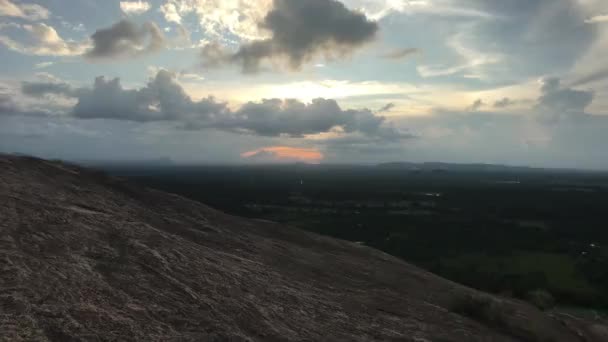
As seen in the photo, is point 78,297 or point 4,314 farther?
point 78,297

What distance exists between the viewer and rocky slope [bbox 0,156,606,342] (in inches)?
392

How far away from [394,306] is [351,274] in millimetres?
4198

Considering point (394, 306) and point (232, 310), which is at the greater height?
point (232, 310)

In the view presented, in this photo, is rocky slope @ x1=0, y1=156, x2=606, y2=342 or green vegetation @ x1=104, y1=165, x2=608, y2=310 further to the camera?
green vegetation @ x1=104, y1=165, x2=608, y2=310

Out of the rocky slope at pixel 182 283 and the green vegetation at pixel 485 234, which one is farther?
the green vegetation at pixel 485 234

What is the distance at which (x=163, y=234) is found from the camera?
53.3ft

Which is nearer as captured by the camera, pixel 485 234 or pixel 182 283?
pixel 182 283

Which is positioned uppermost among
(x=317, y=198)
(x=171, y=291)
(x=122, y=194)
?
(x=122, y=194)

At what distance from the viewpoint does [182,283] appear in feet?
42.0

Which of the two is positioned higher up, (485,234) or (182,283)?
(182,283)

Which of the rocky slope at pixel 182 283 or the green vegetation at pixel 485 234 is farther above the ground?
the rocky slope at pixel 182 283

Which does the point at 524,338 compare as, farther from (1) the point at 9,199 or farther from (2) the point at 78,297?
(1) the point at 9,199

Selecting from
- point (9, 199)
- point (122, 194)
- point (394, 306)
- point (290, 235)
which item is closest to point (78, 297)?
point (9, 199)

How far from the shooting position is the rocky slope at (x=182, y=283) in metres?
9.95
